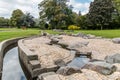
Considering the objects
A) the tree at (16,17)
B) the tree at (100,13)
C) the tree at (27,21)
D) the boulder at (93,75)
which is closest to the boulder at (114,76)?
the boulder at (93,75)

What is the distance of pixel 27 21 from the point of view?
59188mm

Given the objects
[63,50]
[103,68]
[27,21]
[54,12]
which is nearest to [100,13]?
[54,12]

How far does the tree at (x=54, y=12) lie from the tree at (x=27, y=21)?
10391mm

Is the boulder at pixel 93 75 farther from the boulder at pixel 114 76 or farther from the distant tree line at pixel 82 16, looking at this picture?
the distant tree line at pixel 82 16

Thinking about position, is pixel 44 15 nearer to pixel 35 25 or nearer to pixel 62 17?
pixel 62 17

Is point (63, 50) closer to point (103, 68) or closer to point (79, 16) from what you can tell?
point (103, 68)

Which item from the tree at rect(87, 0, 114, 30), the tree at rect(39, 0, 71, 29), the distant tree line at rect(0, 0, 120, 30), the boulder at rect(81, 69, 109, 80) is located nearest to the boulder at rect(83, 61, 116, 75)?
the boulder at rect(81, 69, 109, 80)

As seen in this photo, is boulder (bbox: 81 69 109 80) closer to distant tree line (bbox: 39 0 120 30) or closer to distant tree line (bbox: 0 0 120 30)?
distant tree line (bbox: 0 0 120 30)

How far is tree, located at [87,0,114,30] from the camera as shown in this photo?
44828 millimetres

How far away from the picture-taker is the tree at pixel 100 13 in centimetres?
4483

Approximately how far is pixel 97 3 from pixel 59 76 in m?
42.0

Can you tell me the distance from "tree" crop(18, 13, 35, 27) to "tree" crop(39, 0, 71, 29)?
409 inches

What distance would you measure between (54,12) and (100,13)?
9.66 meters

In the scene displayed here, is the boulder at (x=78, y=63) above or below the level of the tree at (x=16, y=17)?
below
